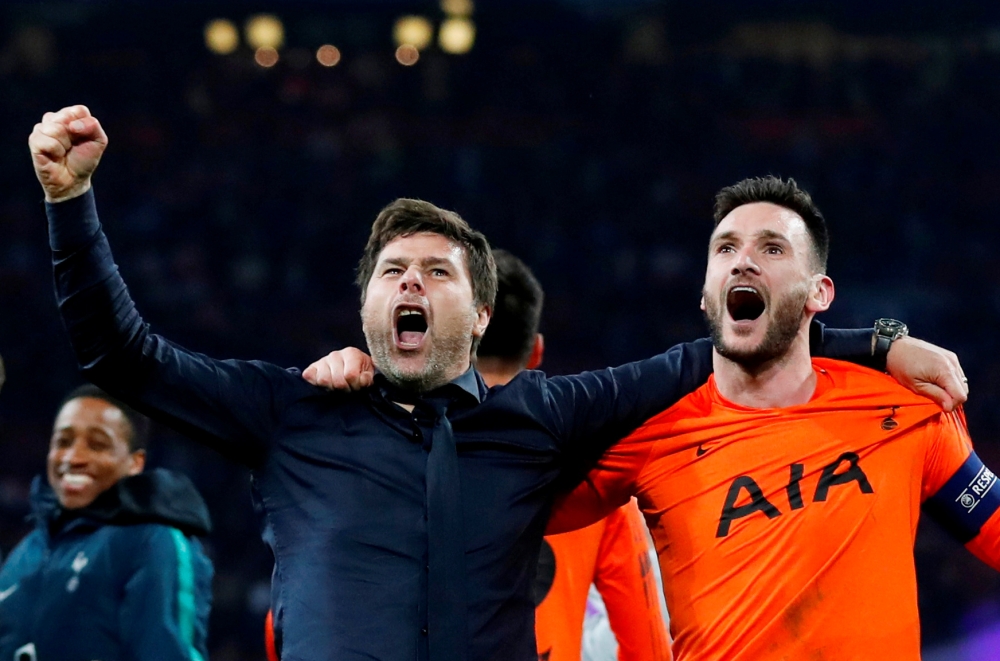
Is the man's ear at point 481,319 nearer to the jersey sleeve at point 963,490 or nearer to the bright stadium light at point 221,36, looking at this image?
the jersey sleeve at point 963,490

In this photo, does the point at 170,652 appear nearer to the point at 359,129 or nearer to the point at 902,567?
the point at 902,567

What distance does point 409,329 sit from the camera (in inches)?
126

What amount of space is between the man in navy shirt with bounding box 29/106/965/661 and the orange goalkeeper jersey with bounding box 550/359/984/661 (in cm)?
12

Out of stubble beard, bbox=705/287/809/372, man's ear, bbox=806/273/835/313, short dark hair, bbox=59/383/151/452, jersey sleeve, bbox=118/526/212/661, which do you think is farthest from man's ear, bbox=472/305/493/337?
short dark hair, bbox=59/383/151/452

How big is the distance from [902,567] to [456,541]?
1.05 m

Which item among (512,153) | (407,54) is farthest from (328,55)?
(512,153)

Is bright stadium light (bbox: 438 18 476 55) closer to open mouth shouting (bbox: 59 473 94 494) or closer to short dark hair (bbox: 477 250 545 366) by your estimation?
open mouth shouting (bbox: 59 473 94 494)

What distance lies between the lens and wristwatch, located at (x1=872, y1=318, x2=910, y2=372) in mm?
3354

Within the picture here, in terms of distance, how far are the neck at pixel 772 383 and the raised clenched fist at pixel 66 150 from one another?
1.62 metres

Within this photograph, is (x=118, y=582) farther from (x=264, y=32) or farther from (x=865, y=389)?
(x=264, y=32)

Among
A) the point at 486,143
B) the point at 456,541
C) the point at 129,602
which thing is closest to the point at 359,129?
the point at 486,143

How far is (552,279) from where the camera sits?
1397cm

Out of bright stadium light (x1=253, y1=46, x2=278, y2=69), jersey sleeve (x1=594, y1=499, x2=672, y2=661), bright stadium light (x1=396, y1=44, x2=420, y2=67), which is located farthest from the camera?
bright stadium light (x1=396, y1=44, x2=420, y2=67)

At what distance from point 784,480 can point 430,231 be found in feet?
3.47
